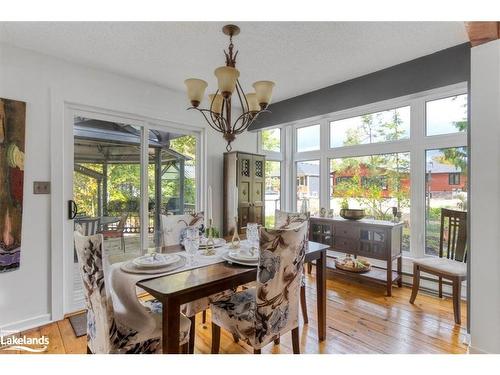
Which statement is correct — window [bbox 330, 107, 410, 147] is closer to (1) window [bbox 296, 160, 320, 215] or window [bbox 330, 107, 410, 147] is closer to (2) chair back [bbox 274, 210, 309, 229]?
(1) window [bbox 296, 160, 320, 215]

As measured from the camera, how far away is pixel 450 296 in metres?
2.92

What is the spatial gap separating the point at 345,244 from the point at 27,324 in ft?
11.0

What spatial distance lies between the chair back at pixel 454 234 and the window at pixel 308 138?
206cm

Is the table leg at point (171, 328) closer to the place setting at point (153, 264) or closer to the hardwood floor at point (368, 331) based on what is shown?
the place setting at point (153, 264)

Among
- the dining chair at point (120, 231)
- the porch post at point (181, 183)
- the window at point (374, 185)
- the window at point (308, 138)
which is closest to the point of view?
the dining chair at point (120, 231)

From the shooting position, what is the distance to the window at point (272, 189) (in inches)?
185

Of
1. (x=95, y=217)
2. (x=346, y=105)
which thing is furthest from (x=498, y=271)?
(x=95, y=217)

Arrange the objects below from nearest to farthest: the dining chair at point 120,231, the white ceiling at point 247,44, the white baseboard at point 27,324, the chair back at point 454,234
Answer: the white ceiling at point 247,44
the white baseboard at point 27,324
the chair back at point 454,234
the dining chair at point 120,231

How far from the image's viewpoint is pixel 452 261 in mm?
2705

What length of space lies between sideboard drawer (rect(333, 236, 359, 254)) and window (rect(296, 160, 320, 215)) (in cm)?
93

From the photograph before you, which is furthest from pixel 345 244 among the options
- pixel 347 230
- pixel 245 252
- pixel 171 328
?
pixel 171 328

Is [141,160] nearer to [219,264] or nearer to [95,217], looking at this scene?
[95,217]

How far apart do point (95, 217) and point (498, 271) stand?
3.45m

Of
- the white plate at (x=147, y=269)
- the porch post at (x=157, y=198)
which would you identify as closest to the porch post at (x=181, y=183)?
the porch post at (x=157, y=198)
